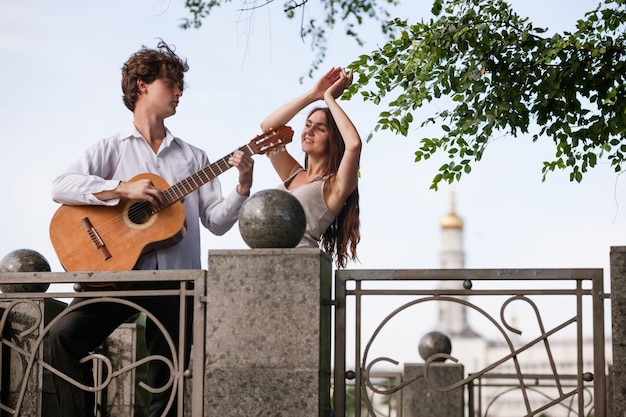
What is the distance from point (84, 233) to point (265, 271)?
3.71 ft

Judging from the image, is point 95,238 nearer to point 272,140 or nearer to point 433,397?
point 272,140

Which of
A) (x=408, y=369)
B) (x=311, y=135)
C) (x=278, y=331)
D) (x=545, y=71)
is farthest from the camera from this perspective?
(x=408, y=369)

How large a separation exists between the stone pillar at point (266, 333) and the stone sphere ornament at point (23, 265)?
4.72 ft

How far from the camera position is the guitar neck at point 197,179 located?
601 centimetres

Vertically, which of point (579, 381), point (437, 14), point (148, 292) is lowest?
point (579, 381)

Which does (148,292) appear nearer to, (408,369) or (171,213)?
(171,213)

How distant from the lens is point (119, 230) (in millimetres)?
5965

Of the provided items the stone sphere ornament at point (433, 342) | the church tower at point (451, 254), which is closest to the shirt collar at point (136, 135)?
the stone sphere ornament at point (433, 342)

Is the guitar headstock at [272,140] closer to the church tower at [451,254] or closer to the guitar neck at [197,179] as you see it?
the guitar neck at [197,179]

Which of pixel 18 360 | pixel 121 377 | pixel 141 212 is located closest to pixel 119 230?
pixel 141 212

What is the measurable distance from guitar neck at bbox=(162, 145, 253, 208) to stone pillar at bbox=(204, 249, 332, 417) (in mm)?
607

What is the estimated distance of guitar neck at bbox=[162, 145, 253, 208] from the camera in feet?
19.7

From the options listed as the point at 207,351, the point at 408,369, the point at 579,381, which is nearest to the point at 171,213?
the point at 207,351

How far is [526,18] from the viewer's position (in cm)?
812
